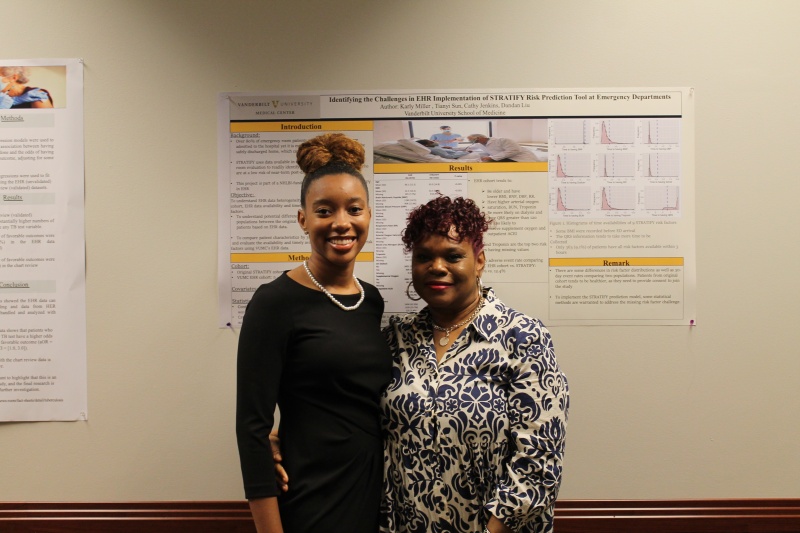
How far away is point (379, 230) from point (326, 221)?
446 mm

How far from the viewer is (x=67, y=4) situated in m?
1.58

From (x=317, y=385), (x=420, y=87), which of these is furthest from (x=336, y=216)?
(x=420, y=87)

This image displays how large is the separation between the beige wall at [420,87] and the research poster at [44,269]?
0.15ft

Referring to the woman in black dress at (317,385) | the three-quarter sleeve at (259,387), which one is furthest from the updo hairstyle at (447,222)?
the three-quarter sleeve at (259,387)

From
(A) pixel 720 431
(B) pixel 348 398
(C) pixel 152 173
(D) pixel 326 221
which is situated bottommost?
(A) pixel 720 431

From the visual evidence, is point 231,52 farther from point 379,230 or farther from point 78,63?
point 379,230

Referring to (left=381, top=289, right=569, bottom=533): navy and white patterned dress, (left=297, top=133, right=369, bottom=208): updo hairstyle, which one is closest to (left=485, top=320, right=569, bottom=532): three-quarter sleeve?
(left=381, top=289, right=569, bottom=533): navy and white patterned dress

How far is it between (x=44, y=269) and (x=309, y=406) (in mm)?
1044

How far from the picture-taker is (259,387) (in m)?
1.11

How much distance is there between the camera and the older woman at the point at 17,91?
1.58m

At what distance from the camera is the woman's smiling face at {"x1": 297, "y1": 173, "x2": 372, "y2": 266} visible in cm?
118

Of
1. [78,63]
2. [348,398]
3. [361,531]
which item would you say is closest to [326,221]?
[348,398]

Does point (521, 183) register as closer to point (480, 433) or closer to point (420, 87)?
point (420, 87)

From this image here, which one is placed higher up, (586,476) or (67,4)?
(67,4)
